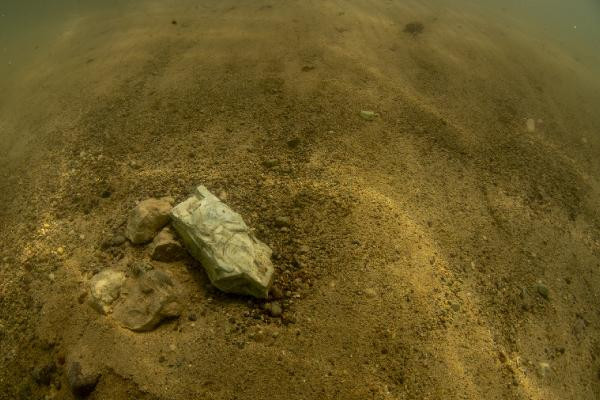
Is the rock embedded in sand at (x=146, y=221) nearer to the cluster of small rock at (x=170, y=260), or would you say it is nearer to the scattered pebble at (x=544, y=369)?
the cluster of small rock at (x=170, y=260)

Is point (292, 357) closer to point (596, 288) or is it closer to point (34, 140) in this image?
point (596, 288)

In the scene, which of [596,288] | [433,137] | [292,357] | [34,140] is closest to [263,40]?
[433,137]

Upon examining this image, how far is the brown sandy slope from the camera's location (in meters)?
1.75

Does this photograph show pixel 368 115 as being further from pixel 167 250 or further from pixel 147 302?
pixel 147 302

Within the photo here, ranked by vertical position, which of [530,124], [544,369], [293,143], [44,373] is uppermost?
[293,143]

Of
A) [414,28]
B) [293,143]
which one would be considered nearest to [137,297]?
[293,143]

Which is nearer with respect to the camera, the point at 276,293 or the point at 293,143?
the point at 276,293

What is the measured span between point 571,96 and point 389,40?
2.91 metres

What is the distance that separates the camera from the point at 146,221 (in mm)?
2088

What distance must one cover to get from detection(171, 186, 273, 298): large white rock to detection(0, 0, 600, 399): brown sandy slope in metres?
0.13

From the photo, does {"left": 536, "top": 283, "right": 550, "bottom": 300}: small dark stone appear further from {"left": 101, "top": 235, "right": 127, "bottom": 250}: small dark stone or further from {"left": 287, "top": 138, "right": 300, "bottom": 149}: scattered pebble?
{"left": 101, "top": 235, "right": 127, "bottom": 250}: small dark stone

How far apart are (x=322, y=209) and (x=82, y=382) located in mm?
1652

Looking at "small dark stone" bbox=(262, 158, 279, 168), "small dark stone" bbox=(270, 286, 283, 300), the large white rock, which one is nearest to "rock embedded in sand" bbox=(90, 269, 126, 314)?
the large white rock

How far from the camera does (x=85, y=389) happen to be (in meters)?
1.65
